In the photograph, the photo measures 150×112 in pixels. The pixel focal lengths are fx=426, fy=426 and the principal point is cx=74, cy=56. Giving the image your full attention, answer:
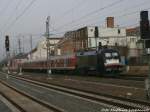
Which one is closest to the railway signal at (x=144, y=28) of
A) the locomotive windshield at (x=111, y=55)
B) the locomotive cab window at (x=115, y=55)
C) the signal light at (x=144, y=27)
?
the signal light at (x=144, y=27)

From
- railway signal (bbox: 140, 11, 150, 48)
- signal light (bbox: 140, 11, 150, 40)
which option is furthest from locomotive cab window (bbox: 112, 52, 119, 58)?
signal light (bbox: 140, 11, 150, 40)

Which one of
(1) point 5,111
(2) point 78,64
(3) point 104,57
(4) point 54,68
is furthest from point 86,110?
(4) point 54,68

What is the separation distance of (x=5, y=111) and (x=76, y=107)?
3.53 metres

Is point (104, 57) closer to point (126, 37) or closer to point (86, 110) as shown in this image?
point (86, 110)

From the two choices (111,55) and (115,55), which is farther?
(115,55)

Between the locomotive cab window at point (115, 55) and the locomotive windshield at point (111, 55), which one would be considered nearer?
the locomotive windshield at point (111, 55)

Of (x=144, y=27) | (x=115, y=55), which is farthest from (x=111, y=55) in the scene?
(x=144, y=27)

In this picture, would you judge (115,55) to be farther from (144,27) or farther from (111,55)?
(144,27)

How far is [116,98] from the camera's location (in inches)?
931

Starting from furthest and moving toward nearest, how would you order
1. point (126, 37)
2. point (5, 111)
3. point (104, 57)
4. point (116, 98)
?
point (126, 37)
point (104, 57)
point (116, 98)
point (5, 111)

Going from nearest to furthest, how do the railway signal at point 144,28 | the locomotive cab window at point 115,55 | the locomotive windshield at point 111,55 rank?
the railway signal at point 144,28, the locomotive windshield at point 111,55, the locomotive cab window at point 115,55

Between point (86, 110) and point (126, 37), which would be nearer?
point (86, 110)

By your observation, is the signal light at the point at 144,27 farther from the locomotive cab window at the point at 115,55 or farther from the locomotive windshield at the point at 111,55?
the locomotive cab window at the point at 115,55

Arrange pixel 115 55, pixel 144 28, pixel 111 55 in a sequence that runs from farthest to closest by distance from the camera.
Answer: pixel 115 55
pixel 111 55
pixel 144 28
